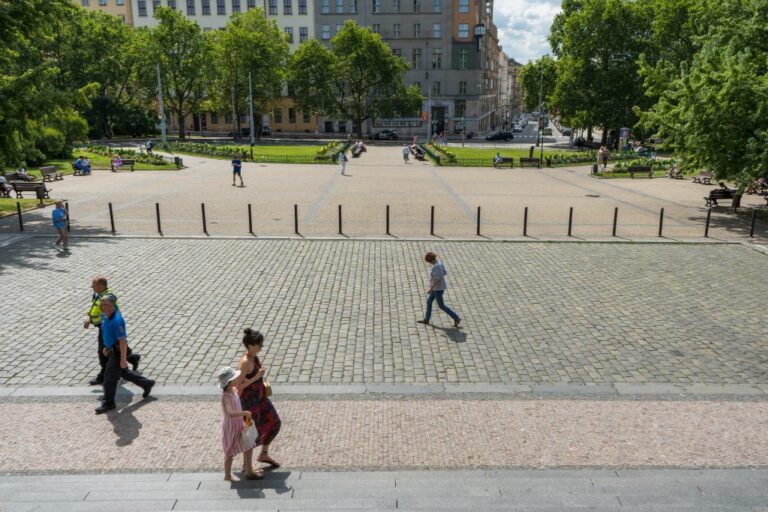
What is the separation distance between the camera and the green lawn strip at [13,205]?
2047cm

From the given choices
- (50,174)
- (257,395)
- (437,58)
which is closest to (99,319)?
(257,395)

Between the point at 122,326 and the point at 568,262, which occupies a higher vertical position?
the point at 122,326

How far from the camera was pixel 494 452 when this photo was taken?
640 centimetres

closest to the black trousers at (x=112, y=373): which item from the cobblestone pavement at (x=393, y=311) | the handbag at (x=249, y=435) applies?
the cobblestone pavement at (x=393, y=311)

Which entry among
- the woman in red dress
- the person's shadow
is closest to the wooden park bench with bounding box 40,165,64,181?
the person's shadow

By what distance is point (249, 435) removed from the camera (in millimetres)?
5684

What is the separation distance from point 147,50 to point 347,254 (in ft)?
195


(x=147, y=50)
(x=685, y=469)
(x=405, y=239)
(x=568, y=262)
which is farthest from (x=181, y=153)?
(x=685, y=469)

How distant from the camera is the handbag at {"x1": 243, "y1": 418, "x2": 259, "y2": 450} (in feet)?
18.6

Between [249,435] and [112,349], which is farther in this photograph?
[112,349]

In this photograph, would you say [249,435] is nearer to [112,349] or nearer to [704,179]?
[112,349]

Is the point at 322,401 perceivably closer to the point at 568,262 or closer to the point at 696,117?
the point at 568,262

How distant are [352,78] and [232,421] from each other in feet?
227

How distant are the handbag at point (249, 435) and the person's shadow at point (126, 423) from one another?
176cm
